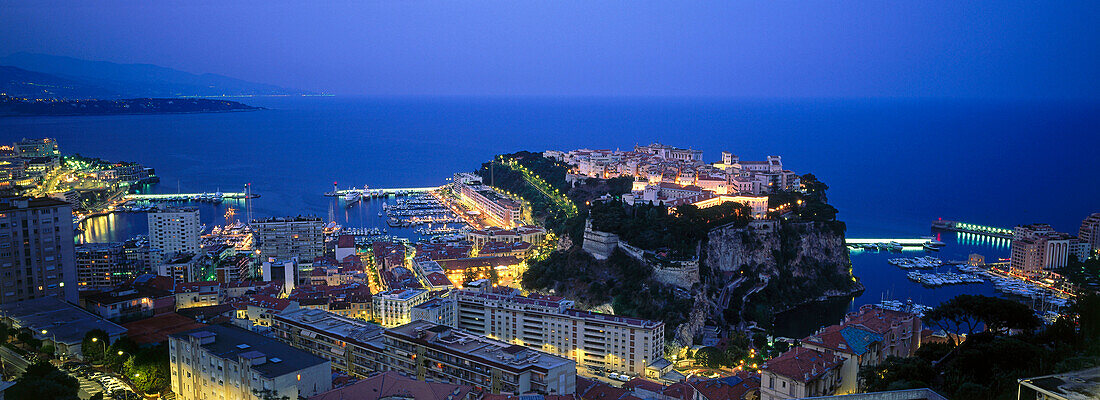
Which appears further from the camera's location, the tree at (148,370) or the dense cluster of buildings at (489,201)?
the dense cluster of buildings at (489,201)

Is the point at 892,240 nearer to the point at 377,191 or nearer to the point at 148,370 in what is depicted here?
the point at 377,191

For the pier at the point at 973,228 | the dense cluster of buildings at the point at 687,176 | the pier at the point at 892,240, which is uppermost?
the dense cluster of buildings at the point at 687,176

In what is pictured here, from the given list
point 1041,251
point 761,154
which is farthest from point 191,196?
point 1041,251

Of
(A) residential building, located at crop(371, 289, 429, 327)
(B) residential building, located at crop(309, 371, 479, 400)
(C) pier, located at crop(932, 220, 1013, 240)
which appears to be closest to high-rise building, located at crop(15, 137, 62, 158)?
(A) residential building, located at crop(371, 289, 429, 327)

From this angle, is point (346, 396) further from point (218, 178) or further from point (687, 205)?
point (218, 178)

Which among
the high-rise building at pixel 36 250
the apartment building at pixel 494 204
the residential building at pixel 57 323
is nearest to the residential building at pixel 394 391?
the residential building at pixel 57 323

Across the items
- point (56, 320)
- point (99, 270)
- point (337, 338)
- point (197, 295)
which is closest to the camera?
point (56, 320)

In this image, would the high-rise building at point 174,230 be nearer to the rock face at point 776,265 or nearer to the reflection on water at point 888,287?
the rock face at point 776,265
